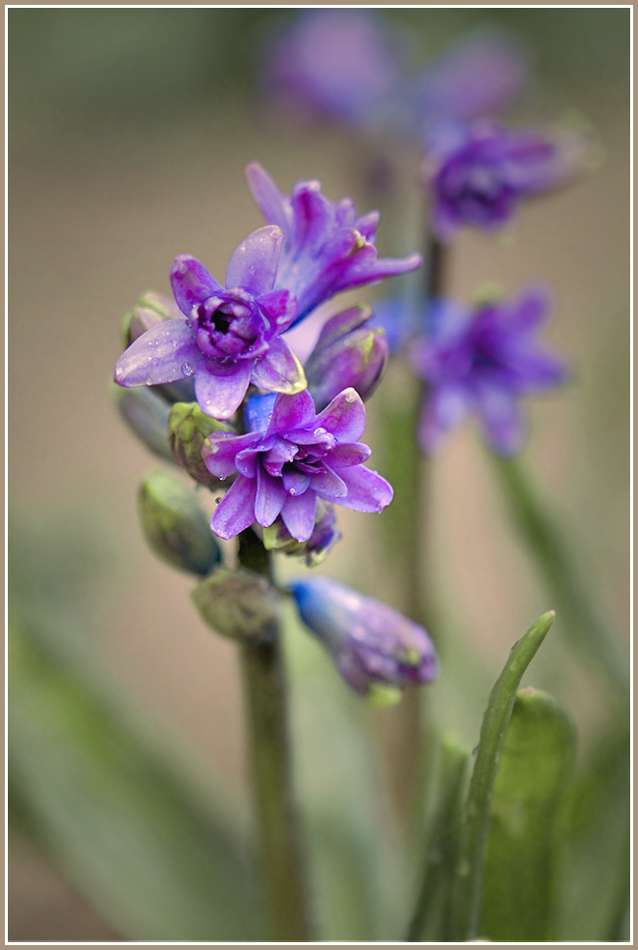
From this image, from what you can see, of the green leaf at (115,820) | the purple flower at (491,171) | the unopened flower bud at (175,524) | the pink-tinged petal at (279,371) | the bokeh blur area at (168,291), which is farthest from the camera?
the bokeh blur area at (168,291)

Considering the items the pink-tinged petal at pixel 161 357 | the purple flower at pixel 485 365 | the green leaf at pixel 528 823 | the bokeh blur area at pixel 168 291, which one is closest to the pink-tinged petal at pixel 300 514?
the pink-tinged petal at pixel 161 357

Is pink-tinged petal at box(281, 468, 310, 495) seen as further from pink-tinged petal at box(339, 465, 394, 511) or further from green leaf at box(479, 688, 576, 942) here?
green leaf at box(479, 688, 576, 942)

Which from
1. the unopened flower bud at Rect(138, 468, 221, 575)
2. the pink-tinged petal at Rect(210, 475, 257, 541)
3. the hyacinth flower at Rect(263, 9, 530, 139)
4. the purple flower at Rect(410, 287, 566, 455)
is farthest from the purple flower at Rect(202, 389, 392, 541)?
the hyacinth flower at Rect(263, 9, 530, 139)

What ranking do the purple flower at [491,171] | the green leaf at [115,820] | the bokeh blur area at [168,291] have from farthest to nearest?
the bokeh blur area at [168,291] → the green leaf at [115,820] → the purple flower at [491,171]

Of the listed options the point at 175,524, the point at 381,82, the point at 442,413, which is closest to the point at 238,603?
the point at 175,524

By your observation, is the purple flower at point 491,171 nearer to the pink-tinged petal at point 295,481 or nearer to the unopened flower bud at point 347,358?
the unopened flower bud at point 347,358

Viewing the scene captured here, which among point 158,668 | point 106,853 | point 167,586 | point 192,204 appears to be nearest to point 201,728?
point 158,668
